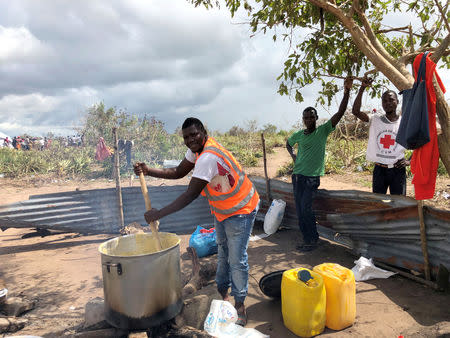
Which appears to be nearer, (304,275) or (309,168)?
(304,275)

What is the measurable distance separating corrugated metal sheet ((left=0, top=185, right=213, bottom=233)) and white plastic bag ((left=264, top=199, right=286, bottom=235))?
1.60 metres

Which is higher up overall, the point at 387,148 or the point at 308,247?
the point at 387,148

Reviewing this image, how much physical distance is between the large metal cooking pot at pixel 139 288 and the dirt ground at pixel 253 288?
78 cm

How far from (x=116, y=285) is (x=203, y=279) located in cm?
168

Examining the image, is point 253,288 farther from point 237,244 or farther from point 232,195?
point 232,195

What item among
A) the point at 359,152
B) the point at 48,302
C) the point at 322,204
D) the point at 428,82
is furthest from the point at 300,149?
the point at 359,152

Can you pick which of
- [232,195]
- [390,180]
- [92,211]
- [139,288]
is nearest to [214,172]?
[232,195]

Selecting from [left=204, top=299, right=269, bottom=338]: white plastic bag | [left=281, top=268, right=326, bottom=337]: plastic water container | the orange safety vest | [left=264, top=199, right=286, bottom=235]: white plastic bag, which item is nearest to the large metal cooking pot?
[left=204, top=299, right=269, bottom=338]: white plastic bag

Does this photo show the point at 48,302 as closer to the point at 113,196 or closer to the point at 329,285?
the point at 113,196

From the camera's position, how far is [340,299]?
2.71 meters

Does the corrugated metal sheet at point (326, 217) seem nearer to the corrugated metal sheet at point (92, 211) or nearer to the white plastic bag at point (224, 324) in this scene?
the corrugated metal sheet at point (92, 211)

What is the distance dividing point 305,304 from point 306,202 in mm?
2064

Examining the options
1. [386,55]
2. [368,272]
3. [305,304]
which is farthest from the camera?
[368,272]

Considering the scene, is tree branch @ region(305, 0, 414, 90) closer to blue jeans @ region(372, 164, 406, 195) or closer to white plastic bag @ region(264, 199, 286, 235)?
blue jeans @ region(372, 164, 406, 195)
